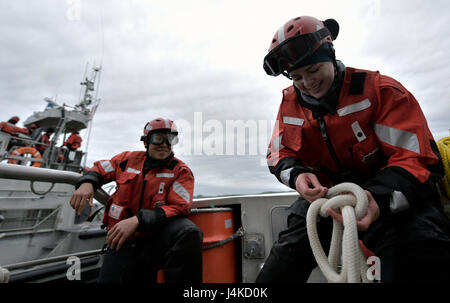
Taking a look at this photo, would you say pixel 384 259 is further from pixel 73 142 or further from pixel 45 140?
pixel 45 140

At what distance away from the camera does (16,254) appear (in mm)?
4371

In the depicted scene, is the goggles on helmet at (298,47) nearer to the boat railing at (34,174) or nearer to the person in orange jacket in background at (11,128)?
the boat railing at (34,174)

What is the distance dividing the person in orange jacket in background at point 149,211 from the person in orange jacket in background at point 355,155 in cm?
69

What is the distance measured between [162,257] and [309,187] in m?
1.29

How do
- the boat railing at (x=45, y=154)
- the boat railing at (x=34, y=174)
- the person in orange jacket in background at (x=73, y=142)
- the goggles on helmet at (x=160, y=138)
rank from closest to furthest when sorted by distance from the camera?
the boat railing at (x=34, y=174) → the goggles on helmet at (x=160, y=138) → the boat railing at (x=45, y=154) → the person in orange jacket in background at (x=73, y=142)

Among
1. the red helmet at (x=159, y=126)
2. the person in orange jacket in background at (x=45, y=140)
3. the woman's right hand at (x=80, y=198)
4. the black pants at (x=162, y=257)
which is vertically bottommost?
the black pants at (x=162, y=257)

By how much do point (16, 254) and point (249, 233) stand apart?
492cm

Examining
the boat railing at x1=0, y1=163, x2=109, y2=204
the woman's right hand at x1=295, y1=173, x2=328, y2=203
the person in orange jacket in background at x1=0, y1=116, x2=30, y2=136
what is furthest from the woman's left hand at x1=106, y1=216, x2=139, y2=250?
the person in orange jacket in background at x1=0, y1=116, x2=30, y2=136

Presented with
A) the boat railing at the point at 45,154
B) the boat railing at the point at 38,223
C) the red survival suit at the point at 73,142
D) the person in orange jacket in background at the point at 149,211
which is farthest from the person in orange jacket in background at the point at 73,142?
the person in orange jacket in background at the point at 149,211

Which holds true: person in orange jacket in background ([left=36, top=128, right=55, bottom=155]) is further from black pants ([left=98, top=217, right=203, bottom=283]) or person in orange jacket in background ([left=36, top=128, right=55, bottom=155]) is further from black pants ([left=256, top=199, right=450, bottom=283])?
black pants ([left=256, top=199, right=450, bottom=283])

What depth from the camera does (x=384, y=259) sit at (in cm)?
92

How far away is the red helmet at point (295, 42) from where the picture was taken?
1.14 m
